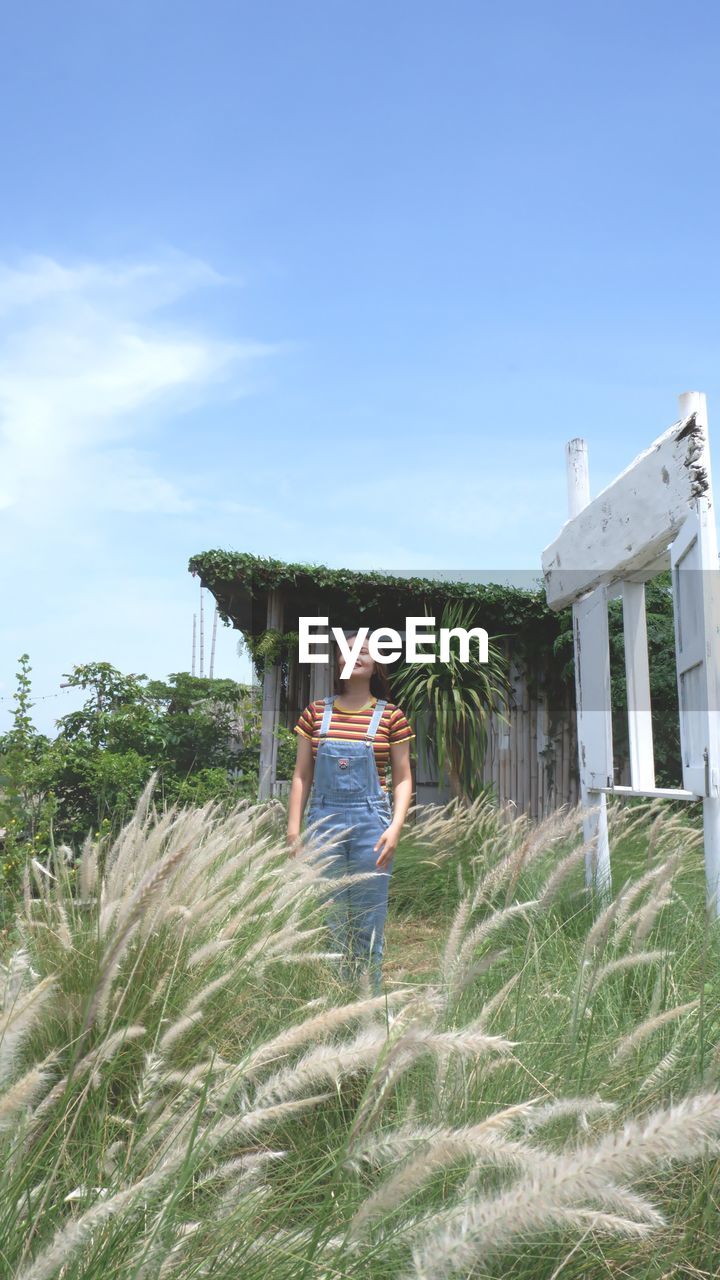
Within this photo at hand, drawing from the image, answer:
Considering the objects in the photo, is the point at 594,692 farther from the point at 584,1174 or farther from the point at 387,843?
the point at 584,1174

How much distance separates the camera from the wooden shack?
891 centimetres

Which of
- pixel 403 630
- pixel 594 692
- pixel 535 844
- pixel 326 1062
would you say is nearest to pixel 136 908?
pixel 326 1062

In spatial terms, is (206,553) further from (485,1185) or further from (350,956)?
(485,1185)

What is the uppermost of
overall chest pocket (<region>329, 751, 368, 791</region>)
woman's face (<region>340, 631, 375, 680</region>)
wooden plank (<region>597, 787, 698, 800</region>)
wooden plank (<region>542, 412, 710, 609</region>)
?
wooden plank (<region>542, 412, 710, 609</region>)

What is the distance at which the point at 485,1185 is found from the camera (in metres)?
1.46

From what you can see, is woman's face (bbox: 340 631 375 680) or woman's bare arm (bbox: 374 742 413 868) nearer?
woman's bare arm (bbox: 374 742 413 868)

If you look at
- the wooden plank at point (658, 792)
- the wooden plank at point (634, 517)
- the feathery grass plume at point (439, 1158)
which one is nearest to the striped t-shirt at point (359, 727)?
the wooden plank at point (658, 792)

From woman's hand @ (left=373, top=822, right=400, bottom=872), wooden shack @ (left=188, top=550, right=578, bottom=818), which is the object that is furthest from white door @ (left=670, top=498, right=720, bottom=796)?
wooden shack @ (left=188, top=550, right=578, bottom=818)

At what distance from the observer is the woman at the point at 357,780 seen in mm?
3600

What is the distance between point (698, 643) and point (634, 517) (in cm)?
103

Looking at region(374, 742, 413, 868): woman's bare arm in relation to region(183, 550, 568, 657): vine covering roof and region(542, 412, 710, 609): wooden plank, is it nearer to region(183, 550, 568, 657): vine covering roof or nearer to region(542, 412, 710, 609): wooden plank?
region(542, 412, 710, 609): wooden plank

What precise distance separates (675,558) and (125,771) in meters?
4.15

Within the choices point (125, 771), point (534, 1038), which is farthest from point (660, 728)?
point (534, 1038)

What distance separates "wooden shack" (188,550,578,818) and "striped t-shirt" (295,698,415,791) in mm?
4807
